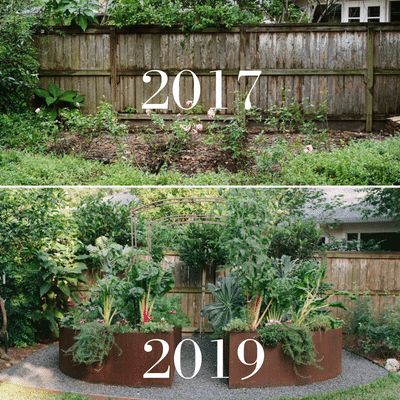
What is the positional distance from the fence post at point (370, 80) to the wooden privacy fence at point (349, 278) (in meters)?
3.90

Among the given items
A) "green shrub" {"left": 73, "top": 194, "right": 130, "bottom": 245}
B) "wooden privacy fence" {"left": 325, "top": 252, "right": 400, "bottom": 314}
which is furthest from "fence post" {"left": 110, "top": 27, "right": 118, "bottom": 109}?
"wooden privacy fence" {"left": 325, "top": 252, "right": 400, "bottom": 314}

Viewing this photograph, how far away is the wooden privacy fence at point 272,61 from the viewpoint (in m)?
10.2

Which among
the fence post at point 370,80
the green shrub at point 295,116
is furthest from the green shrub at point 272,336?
the fence post at point 370,80

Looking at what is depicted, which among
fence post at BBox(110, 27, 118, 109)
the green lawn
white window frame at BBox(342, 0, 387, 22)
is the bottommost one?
the green lawn

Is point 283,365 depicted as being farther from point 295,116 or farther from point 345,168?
point 295,116

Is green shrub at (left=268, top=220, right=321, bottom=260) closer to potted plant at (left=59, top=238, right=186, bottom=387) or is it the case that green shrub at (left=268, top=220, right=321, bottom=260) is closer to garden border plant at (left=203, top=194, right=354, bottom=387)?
garden border plant at (left=203, top=194, right=354, bottom=387)

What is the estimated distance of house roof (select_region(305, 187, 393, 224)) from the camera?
648 cm

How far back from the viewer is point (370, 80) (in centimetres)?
1032

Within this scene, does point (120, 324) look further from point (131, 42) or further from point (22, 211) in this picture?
point (131, 42)

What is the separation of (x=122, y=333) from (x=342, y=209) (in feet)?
5.17

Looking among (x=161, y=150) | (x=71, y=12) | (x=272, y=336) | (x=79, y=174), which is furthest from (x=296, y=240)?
(x=71, y=12)

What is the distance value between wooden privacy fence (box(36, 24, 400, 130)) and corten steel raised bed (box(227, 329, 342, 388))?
4.00 metres

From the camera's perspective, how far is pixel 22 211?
6.59m

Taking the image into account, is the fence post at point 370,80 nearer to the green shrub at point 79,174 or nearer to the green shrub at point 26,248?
the green shrub at point 79,174
